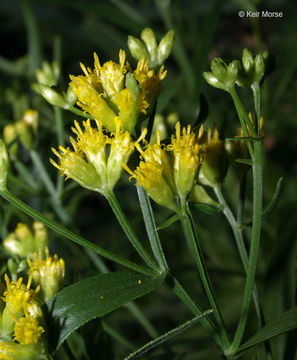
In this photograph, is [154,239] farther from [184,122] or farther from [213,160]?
[184,122]

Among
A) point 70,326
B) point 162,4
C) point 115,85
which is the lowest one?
point 70,326

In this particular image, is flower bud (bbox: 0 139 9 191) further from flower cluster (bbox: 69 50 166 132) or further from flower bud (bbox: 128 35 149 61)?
flower bud (bbox: 128 35 149 61)

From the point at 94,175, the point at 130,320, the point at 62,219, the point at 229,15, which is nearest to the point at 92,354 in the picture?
the point at 94,175

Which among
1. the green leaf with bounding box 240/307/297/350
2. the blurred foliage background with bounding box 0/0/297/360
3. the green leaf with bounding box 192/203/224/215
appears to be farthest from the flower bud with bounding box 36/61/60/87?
the green leaf with bounding box 240/307/297/350

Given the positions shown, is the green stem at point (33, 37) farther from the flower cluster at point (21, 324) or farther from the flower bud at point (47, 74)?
the flower cluster at point (21, 324)

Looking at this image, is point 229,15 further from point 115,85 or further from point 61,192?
point 115,85

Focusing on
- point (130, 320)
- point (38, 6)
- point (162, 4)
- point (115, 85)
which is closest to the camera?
point (115, 85)

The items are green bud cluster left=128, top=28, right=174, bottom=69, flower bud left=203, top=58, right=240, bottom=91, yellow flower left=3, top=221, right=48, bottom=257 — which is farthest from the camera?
yellow flower left=3, top=221, right=48, bottom=257
